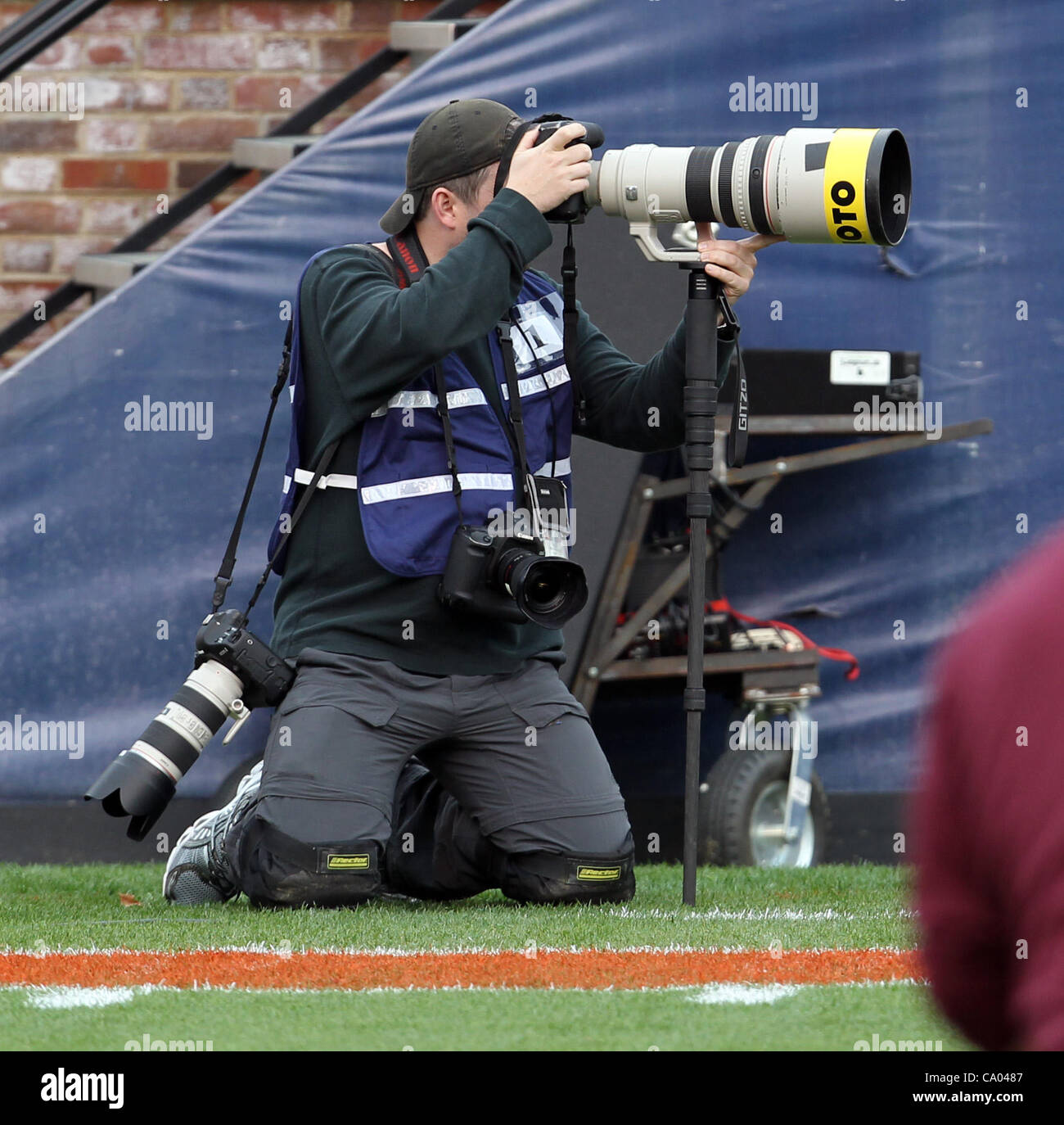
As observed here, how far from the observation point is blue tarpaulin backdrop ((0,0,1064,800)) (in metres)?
4.22

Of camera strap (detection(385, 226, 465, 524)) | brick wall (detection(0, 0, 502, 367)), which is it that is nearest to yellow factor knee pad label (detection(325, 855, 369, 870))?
camera strap (detection(385, 226, 465, 524))

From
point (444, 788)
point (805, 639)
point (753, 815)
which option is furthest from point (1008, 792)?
point (805, 639)

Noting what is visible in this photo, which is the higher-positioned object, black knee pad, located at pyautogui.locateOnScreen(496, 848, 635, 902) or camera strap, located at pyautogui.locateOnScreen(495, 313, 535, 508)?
camera strap, located at pyautogui.locateOnScreen(495, 313, 535, 508)

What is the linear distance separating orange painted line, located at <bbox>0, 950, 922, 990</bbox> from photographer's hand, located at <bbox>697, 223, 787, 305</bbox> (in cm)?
117

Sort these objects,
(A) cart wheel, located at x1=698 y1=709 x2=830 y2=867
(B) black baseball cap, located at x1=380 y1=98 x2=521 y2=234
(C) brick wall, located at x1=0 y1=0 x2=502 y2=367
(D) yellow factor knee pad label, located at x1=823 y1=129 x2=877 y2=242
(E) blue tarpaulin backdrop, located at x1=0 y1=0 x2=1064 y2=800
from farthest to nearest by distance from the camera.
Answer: (C) brick wall, located at x1=0 y1=0 x2=502 y2=367, (E) blue tarpaulin backdrop, located at x1=0 y1=0 x2=1064 y2=800, (A) cart wheel, located at x1=698 y1=709 x2=830 y2=867, (B) black baseball cap, located at x1=380 y1=98 x2=521 y2=234, (D) yellow factor knee pad label, located at x1=823 y1=129 x2=877 y2=242

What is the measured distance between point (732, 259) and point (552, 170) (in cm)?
35

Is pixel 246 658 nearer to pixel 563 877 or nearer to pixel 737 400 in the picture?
pixel 563 877

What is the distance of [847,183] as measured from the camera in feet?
9.52

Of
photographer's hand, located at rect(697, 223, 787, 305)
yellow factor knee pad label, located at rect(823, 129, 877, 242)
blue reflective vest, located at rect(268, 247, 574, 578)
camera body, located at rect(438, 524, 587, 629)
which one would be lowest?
camera body, located at rect(438, 524, 587, 629)

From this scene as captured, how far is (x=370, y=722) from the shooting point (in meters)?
3.12

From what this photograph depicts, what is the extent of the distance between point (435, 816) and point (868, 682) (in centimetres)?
160

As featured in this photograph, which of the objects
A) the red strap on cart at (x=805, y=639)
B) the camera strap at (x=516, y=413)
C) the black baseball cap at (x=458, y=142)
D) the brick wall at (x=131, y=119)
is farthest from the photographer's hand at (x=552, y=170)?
the brick wall at (x=131, y=119)

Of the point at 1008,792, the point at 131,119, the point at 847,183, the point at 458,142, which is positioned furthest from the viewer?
the point at 131,119

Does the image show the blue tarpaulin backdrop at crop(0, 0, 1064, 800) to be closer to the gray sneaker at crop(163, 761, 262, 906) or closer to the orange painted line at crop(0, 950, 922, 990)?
the gray sneaker at crop(163, 761, 262, 906)
